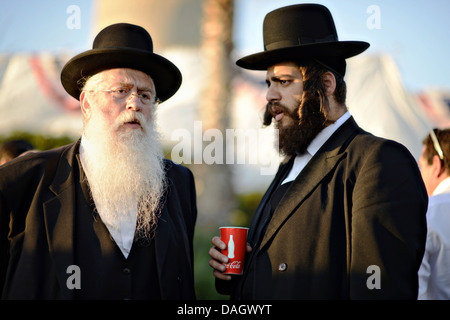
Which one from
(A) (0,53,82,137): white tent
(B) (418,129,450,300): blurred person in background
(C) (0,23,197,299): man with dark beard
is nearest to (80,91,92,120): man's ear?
(C) (0,23,197,299): man with dark beard

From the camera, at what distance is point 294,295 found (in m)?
2.81

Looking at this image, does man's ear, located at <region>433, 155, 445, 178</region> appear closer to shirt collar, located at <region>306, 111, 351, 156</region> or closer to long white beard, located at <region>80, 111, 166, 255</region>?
shirt collar, located at <region>306, 111, 351, 156</region>

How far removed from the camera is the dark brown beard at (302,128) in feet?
10.7

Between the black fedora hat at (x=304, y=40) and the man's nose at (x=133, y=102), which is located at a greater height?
the black fedora hat at (x=304, y=40)

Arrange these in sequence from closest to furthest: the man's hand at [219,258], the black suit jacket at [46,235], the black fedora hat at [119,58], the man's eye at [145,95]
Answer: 1. the black suit jacket at [46,235]
2. the man's hand at [219,258]
3. the black fedora hat at [119,58]
4. the man's eye at [145,95]

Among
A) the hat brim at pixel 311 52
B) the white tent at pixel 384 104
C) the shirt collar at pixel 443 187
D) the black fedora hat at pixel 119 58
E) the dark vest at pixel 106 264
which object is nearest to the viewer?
the dark vest at pixel 106 264

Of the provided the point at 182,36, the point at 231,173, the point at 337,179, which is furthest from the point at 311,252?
the point at 182,36

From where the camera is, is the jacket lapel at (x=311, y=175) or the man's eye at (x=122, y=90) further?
the man's eye at (x=122, y=90)

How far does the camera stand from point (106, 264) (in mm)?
3006

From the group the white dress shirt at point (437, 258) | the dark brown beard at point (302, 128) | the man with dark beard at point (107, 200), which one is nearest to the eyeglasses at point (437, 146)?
the white dress shirt at point (437, 258)

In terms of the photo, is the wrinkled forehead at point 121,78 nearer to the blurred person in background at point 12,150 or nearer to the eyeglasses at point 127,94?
the eyeglasses at point 127,94

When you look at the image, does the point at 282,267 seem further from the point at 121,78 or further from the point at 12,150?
the point at 12,150

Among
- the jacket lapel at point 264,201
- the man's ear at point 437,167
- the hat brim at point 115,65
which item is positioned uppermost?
the hat brim at point 115,65

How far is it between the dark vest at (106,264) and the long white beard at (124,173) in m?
0.10
